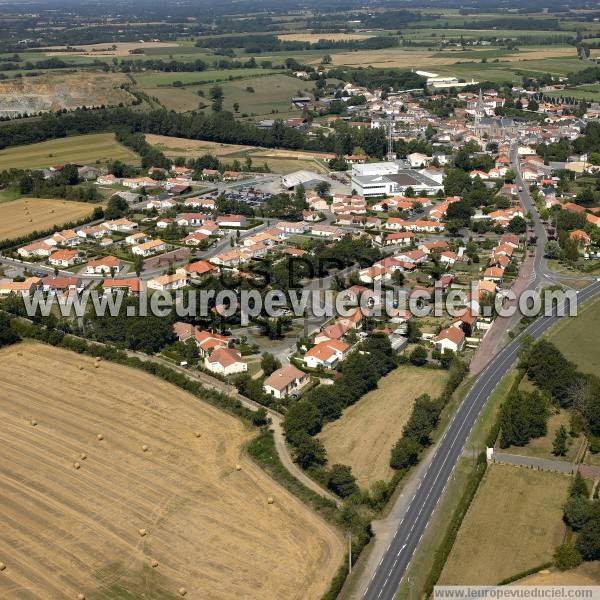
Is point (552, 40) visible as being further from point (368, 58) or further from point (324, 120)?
point (324, 120)

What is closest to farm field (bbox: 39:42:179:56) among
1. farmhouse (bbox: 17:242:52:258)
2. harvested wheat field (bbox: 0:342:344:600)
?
farmhouse (bbox: 17:242:52:258)

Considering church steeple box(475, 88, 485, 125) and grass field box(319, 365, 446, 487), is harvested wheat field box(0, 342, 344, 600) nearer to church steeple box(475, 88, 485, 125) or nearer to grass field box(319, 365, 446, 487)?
grass field box(319, 365, 446, 487)

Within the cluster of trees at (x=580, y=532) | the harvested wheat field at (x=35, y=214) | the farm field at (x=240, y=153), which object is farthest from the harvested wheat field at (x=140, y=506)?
the farm field at (x=240, y=153)

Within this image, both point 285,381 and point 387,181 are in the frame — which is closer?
point 285,381

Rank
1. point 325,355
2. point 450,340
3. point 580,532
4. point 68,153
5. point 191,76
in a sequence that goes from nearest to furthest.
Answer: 1. point 580,532
2. point 325,355
3. point 450,340
4. point 68,153
5. point 191,76

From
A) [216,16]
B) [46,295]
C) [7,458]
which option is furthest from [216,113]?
[216,16]

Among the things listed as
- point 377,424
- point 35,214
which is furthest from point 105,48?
point 377,424

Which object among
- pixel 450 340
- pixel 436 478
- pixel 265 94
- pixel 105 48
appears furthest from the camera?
pixel 105 48

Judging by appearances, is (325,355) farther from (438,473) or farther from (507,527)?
(507,527)
